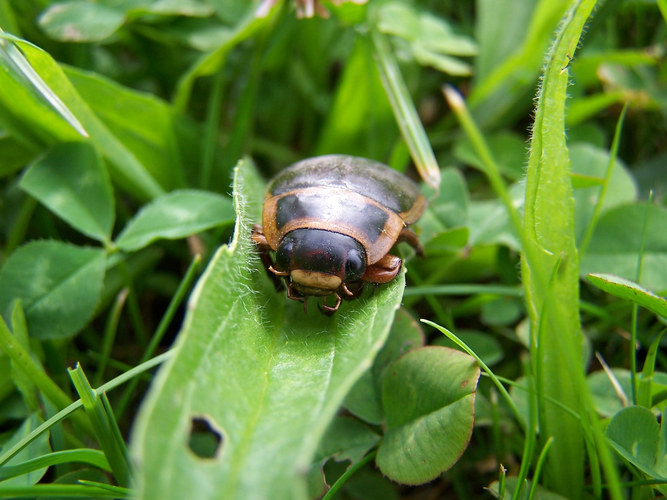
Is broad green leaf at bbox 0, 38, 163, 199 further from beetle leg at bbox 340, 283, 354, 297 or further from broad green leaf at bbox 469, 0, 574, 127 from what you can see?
broad green leaf at bbox 469, 0, 574, 127

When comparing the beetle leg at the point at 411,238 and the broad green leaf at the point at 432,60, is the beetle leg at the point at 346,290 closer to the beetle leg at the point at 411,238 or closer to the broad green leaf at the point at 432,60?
the beetle leg at the point at 411,238

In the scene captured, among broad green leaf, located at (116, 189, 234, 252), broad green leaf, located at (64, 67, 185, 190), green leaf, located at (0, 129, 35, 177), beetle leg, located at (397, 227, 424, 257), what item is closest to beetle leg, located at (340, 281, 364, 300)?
beetle leg, located at (397, 227, 424, 257)

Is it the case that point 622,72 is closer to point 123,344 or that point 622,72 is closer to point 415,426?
point 415,426

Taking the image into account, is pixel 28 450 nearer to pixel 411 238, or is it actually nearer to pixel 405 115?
pixel 411 238

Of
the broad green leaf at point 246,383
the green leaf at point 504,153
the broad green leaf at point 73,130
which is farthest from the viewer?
the green leaf at point 504,153

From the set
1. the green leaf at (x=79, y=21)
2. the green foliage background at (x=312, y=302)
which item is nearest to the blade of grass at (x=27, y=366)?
the green foliage background at (x=312, y=302)

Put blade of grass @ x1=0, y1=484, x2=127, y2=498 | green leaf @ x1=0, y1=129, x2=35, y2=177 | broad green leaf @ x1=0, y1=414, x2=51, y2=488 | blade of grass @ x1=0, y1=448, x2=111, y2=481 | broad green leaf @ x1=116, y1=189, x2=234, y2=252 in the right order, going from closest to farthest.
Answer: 1. blade of grass @ x1=0, y1=484, x2=127, y2=498
2. blade of grass @ x1=0, y1=448, x2=111, y2=481
3. broad green leaf @ x1=0, y1=414, x2=51, y2=488
4. broad green leaf @ x1=116, y1=189, x2=234, y2=252
5. green leaf @ x1=0, y1=129, x2=35, y2=177
